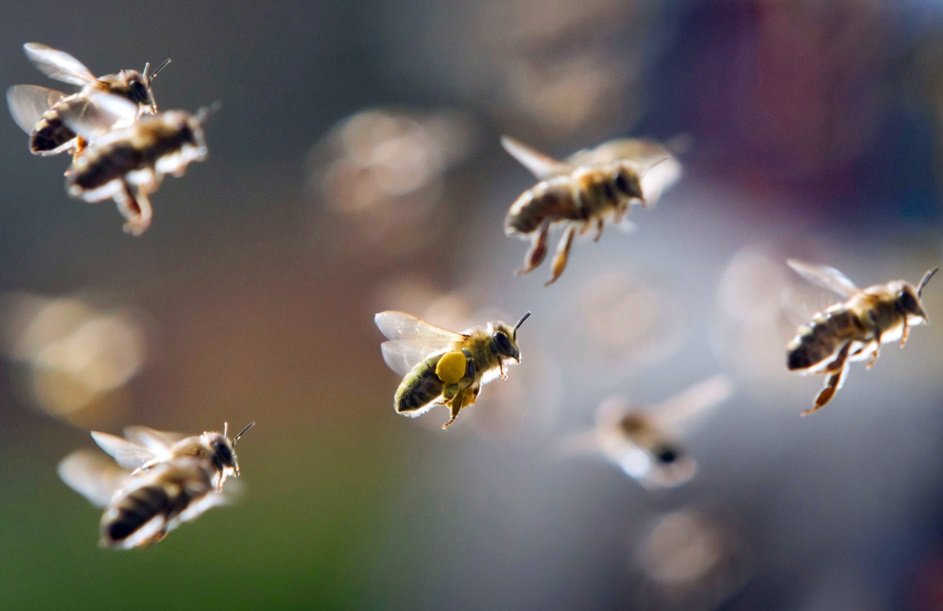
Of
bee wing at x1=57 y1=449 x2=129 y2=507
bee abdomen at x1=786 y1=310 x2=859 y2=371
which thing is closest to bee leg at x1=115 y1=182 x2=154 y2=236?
bee wing at x1=57 y1=449 x2=129 y2=507

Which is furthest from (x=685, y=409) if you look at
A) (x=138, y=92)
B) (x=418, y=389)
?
(x=138, y=92)

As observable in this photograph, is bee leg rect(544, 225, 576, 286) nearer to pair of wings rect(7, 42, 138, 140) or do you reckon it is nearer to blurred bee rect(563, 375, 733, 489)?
pair of wings rect(7, 42, 138, 140)

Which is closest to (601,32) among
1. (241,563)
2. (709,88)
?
(709,88)

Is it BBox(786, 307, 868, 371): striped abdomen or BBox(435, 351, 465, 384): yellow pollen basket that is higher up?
BBox(435, 351, 465, 384): yellow pollen basket

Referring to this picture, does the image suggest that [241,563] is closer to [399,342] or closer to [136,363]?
[136,363]

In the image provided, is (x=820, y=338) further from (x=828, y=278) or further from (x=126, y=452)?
(x=126, y=452)
